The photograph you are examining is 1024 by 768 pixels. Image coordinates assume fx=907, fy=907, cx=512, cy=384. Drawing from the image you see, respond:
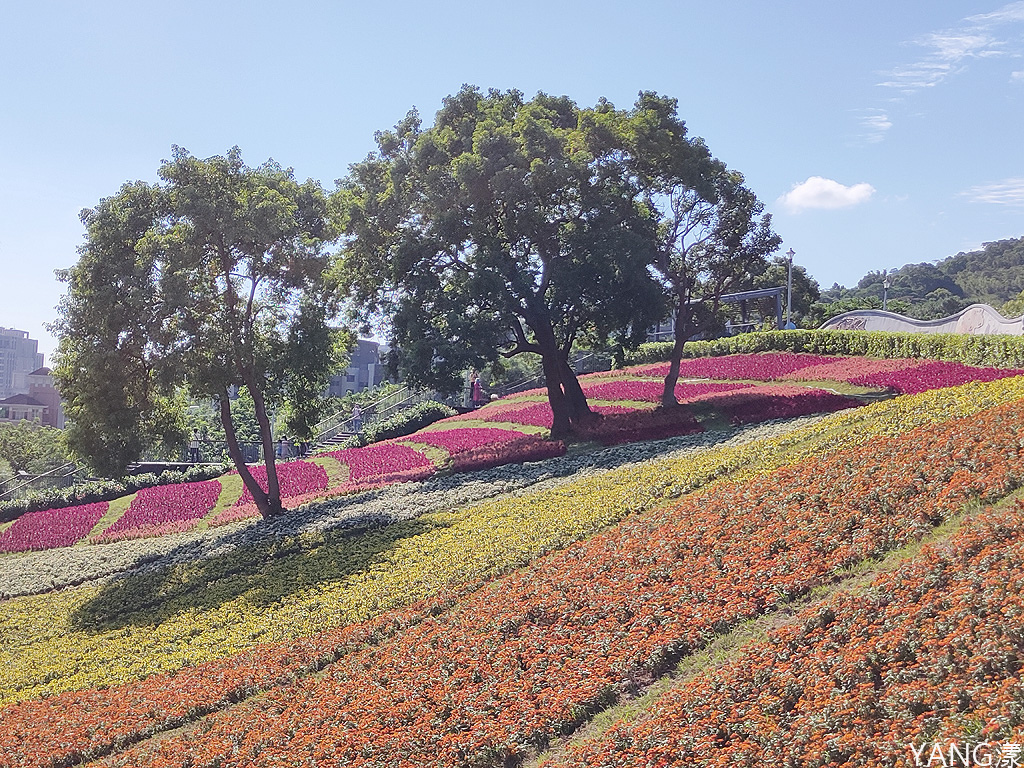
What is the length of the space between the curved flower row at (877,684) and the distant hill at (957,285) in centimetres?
6907

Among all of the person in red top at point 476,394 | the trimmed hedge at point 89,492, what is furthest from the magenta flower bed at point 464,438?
the person in red top at point 476,394

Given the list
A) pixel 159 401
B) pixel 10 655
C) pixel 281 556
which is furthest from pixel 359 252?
pixel 10 655

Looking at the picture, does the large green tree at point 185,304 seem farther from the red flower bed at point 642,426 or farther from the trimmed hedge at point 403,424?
the trimmed hedge at point 403,424

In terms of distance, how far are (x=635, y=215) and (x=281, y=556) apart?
14.8m

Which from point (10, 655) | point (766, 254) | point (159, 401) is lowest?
point (10, 655)

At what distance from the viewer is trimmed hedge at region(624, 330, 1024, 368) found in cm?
2481

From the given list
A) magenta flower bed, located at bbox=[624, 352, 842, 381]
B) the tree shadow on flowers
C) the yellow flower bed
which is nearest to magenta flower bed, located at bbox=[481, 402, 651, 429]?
magenta flower bed, located at bbox=[624, 352, 842, 381]

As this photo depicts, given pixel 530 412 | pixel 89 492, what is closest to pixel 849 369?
pixel 530 412

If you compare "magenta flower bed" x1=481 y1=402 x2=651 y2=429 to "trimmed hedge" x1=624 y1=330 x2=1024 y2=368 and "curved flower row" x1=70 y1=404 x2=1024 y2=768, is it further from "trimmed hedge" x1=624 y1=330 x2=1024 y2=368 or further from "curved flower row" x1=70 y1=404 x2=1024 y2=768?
"curved flower row" x1=70 y1=404 x2=1024 y2=768

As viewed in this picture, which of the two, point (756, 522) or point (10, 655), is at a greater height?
point (756, 522)

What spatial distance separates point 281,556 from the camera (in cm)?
1838

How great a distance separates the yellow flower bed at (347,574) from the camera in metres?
13.2

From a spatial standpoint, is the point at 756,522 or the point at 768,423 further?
the point at 768,423

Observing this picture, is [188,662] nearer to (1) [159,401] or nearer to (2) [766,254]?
(1) [159,401]
